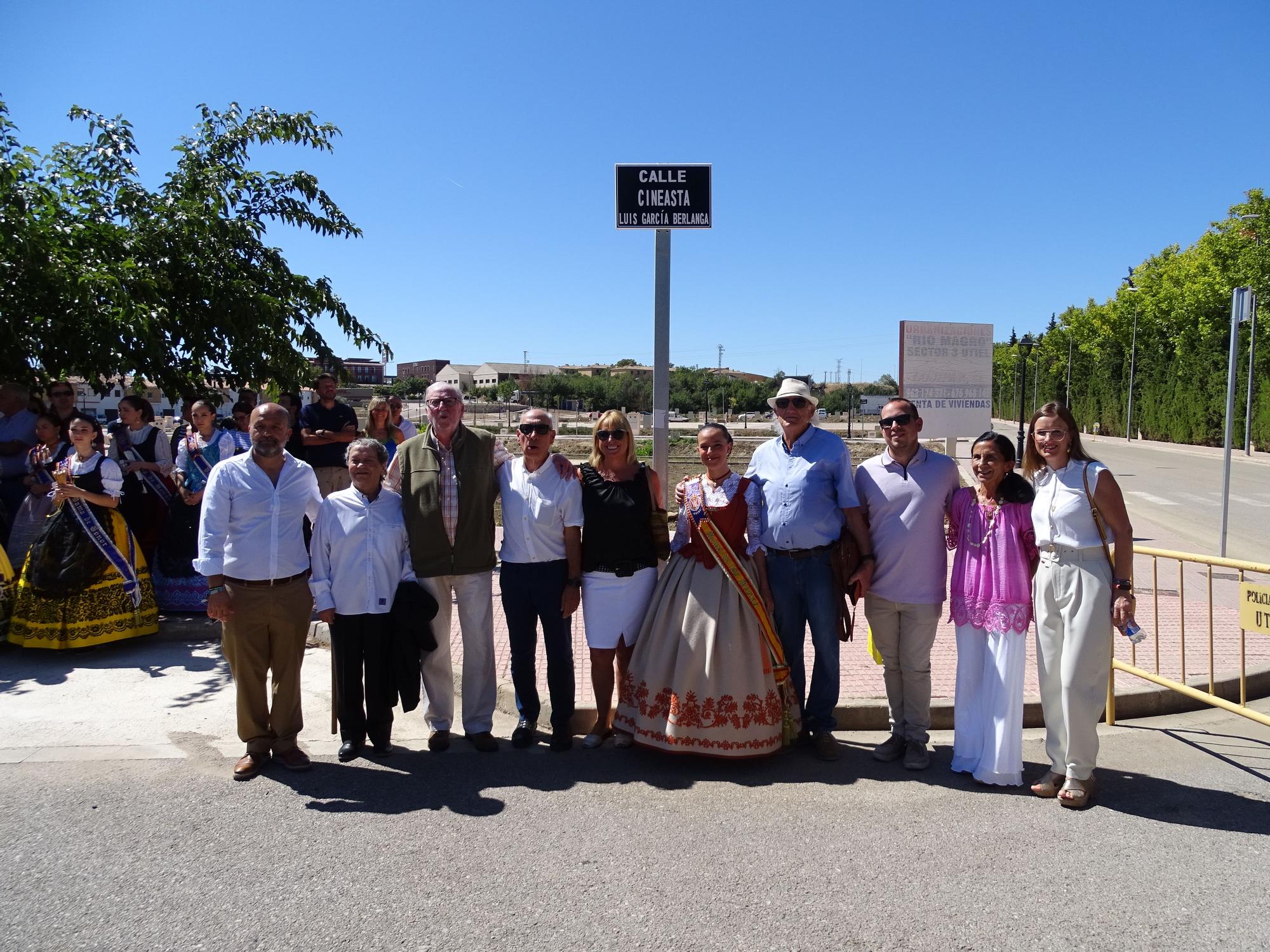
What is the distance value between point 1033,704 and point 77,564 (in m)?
6.86

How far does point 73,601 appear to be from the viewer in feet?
21.4

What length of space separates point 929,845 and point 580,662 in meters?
3.21

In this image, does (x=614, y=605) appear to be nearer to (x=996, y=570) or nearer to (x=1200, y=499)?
(x=996, y=570)

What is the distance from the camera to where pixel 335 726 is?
515cm

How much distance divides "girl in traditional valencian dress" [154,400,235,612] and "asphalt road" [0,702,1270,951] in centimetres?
309

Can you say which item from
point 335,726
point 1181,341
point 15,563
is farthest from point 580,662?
point 1181,341

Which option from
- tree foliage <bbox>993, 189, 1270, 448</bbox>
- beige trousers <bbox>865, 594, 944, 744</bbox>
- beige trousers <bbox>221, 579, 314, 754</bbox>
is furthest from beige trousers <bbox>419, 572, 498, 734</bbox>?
tree foliage <bbox>993, 189, 1270, 448</bbox>

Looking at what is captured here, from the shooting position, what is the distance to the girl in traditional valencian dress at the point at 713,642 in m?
4.50

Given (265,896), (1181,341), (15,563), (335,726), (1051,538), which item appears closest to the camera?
(265,896)

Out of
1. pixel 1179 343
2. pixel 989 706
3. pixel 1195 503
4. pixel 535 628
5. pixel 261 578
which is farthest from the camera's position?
pixel 1179 343

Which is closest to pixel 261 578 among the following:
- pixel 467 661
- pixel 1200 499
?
pixel 467 661

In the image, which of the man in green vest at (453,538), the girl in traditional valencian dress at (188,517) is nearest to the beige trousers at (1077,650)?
the man in green vest at (453,538)

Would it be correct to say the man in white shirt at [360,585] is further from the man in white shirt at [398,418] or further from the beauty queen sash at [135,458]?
the beauty queen sash at [135,458]

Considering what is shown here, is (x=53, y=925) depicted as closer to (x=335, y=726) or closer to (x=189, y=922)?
(x=189, y=922)
